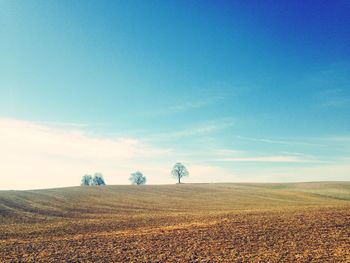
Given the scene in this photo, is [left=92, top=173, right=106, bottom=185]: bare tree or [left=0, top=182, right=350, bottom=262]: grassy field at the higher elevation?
[left=92, top=173, right=106, bottom=185]: bare tree

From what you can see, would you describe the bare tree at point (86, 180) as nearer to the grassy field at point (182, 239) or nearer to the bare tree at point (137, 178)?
the bare tree at point (137, 178)

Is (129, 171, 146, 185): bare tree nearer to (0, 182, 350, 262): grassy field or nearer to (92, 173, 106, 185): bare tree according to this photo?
(92, 173, 106, 185): bare tree

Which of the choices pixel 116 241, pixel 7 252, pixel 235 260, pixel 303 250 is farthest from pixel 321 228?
pixel 7 252

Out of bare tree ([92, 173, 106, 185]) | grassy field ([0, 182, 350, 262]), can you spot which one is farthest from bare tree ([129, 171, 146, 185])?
grassy field ([0, 182, 350, 262])

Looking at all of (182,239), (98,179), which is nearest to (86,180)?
(98,179)

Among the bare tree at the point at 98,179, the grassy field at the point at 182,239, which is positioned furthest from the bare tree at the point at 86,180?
the grassy field at the point at 182,239

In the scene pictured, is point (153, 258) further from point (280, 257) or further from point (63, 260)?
point (280, 257)

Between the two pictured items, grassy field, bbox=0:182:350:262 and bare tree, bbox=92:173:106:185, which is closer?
grassy field, bbox=0:182:350:262

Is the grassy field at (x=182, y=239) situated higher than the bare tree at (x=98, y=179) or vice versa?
the bare tree at (x=98, y=179)

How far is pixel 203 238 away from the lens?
22453mm

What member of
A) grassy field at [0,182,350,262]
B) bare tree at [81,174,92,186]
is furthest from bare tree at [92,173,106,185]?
grassy field at [0,182,350,262]

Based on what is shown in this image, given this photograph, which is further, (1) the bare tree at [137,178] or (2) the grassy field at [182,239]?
(1) the bare tree at [137,178]

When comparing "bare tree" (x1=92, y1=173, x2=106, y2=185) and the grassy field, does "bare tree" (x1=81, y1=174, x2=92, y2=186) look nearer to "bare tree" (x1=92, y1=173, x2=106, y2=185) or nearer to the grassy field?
"bare tree" (x1=92, y1=173, x2=106, y2=185)

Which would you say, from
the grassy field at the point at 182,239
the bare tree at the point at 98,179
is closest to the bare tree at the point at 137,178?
the bare tree at the point at 98,179
